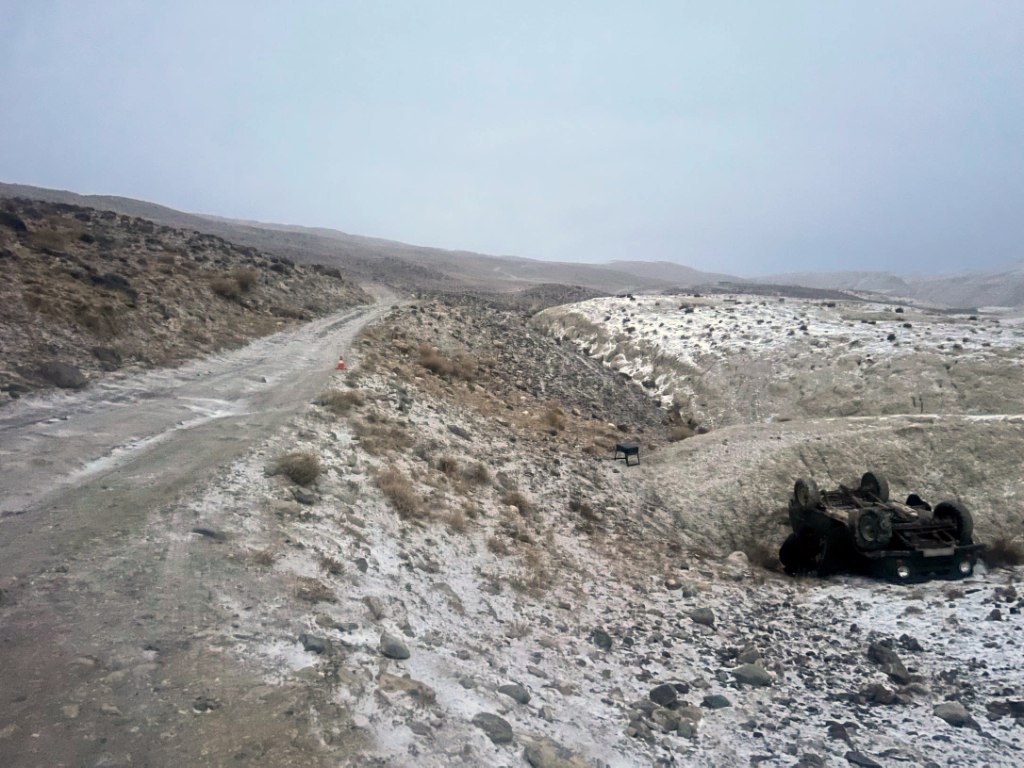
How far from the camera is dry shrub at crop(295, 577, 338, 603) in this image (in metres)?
7.17

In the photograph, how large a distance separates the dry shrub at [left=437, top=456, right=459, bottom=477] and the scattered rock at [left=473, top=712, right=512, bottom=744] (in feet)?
24.9

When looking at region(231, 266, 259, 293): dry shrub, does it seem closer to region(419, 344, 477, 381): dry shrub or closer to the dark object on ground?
region(419, 344, 477, 381): dry shrub

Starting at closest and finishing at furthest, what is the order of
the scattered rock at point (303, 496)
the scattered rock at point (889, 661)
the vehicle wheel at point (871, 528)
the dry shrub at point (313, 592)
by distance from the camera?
1. the dry shrub at point (313, 592)
2. the scattered rock at point (889, 661)
3. the scattered rock at point (303, 496)
4. the vehicle wheel at point (871, 528)

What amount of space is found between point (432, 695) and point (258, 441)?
→ 268 inches

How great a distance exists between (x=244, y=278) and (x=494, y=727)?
27478 mm

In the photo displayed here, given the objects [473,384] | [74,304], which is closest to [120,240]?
[74,304]

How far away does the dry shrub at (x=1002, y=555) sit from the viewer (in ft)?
43.8

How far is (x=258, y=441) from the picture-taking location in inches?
448

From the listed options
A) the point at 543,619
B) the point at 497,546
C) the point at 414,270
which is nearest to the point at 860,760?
the point at 543,619

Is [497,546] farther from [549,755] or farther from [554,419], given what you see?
[554,419]

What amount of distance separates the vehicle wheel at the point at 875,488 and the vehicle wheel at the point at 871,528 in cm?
181

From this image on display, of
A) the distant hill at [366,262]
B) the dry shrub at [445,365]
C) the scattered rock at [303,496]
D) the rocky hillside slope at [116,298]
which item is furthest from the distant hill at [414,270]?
the scattered rock at [303,496]

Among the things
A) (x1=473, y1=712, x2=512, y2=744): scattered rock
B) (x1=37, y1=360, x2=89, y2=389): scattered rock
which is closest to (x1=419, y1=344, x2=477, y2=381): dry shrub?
(x1=37, y1=360, x2=89, y2=389): scattered rock

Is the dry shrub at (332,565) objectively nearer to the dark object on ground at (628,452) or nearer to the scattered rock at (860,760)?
the scattered rock at (860,760)
